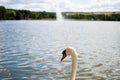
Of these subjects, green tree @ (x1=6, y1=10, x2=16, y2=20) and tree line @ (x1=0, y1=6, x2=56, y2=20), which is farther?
green tree @ (x1=6, y1=10, x2=16, y2=20)

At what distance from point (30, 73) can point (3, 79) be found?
1722 millimetres

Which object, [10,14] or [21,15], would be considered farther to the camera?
[21,15]

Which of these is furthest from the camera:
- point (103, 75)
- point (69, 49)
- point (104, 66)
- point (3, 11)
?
point (3, 11)

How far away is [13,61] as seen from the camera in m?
18.2

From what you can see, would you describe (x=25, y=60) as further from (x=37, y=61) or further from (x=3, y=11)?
(x=3, y=11)

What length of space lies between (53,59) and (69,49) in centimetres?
1102

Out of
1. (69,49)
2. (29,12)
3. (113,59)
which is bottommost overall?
(29,12)

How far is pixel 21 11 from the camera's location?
174m

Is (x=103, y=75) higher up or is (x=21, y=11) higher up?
(x=103, y=75)

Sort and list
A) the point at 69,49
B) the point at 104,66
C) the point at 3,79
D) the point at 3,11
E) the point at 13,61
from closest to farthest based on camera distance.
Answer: the point at 69,49
the point at 3,79
the point at 104,66
the point at 13,61
the point at 3,11

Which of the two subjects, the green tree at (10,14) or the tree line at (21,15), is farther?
the green tree at (10,14)

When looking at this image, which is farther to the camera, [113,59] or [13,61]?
[113,59]

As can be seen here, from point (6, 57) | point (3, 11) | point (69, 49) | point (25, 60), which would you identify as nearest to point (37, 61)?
point (25, 60)

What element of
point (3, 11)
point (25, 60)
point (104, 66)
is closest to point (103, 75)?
point (104, 66)
